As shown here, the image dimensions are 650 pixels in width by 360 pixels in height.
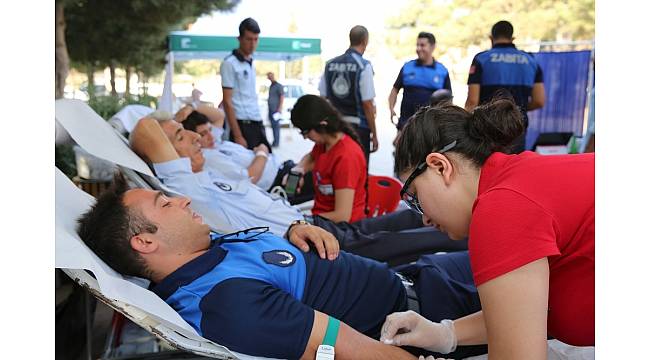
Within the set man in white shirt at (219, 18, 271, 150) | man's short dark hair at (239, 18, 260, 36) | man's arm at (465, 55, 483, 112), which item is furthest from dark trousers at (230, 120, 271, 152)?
man's arm at (465, 55, 483, 112)

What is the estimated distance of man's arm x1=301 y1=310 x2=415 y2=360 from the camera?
5.35ft

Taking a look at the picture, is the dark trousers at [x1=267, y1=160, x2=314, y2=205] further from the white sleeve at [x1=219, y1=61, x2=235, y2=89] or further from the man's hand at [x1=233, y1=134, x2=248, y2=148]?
the white sleeve at [x1=219, y1=61, x2=235, y2=89]

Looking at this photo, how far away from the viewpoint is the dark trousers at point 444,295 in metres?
1.88

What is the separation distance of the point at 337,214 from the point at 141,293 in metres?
1.62

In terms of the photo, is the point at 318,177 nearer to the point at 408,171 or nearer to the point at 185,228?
the point at 185,228

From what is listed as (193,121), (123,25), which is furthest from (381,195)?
(123,25)

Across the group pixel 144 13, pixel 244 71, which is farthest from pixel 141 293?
pixel 144 13

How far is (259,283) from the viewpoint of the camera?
1709 mm

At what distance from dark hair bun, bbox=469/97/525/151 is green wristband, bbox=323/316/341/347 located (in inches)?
24.6

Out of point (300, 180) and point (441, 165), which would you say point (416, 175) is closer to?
point (441, 165)

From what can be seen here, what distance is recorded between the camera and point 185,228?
193cm

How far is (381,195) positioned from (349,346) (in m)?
2.04

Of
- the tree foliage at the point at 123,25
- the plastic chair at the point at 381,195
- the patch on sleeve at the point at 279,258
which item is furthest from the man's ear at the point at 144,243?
the tree foliage at the point at 123,25

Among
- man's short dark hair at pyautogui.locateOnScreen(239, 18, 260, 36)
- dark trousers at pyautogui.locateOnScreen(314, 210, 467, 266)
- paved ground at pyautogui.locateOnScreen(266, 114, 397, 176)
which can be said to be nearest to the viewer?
dark trousers at pyautogui.locateOnScreen(314, 210, 467, 266)
